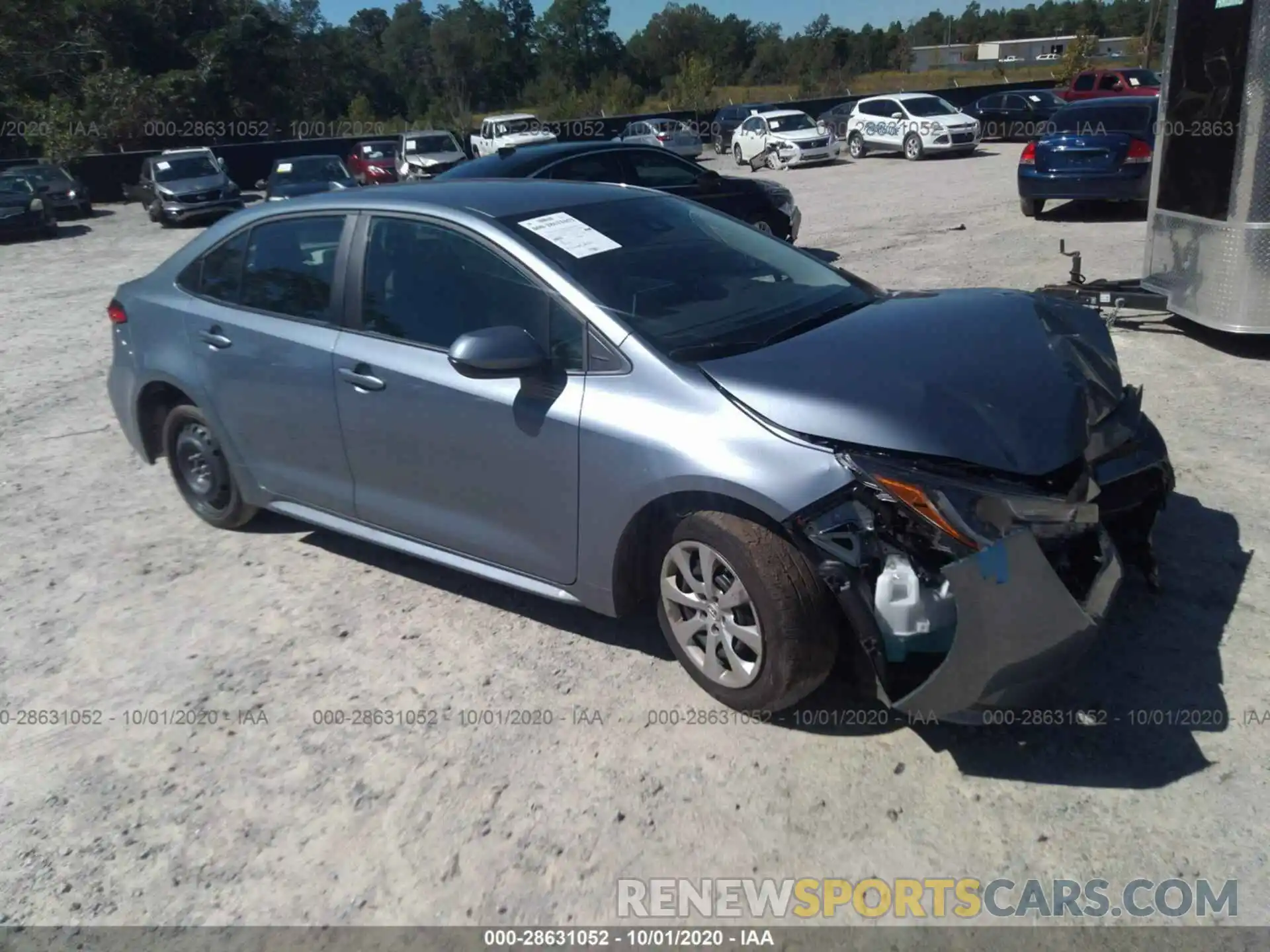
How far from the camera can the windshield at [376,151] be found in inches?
1112

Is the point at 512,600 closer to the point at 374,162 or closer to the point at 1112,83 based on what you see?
the point at 374,162

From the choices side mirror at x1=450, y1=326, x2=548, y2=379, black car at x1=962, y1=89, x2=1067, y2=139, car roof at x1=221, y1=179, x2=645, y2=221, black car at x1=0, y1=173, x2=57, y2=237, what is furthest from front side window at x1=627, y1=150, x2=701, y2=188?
black car at x1=962, y1=89, x2=1067, y2=139

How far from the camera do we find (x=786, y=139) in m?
28.5

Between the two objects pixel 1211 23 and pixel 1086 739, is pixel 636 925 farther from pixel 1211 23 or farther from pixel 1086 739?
pixel 1211 23

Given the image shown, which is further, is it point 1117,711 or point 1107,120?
point 1107,120

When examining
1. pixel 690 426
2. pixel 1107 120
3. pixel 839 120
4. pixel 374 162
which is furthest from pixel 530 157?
pixel 839 120

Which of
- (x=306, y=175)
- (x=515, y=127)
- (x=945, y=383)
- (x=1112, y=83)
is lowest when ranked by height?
(x=945, y=383)

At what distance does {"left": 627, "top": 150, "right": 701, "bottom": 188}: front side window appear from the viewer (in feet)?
36.5

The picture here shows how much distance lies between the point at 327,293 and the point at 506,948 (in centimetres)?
280

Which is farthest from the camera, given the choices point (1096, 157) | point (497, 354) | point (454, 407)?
point (1096, 157)

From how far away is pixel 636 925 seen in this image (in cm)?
284

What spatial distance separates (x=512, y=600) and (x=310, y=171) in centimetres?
2155

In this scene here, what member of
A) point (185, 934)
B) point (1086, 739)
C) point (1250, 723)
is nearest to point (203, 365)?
point (185, 934)

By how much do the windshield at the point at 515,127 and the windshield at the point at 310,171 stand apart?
889cm
